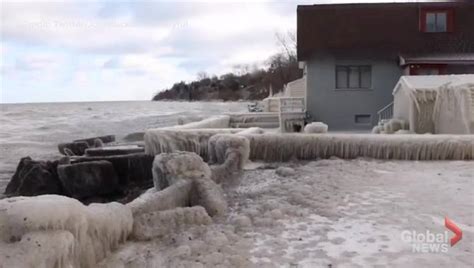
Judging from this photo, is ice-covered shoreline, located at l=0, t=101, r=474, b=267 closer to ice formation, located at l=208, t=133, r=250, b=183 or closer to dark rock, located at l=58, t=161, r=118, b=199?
ice formation, located at l=208, t=133, r=250, b=183

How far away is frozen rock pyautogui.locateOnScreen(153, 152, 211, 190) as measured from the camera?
605cm

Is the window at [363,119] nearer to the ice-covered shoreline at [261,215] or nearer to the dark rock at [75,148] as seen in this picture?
the dark rock at [75,148]

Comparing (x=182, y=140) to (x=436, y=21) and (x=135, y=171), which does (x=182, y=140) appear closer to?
(x=135, y=171)

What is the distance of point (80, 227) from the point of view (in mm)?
3732

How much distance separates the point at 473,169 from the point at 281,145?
10.9 feet

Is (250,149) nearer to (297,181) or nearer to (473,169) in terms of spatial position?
(297,181)

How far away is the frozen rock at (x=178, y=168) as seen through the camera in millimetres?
6055

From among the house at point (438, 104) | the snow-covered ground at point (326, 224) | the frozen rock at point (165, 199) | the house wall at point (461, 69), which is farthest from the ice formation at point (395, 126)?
the frozen rock at point (165, 199)

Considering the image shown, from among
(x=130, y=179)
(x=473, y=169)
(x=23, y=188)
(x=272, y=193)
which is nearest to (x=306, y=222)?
(x=272, y=193)

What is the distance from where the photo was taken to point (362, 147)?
8.91 metres

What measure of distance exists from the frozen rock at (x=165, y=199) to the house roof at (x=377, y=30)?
15438mm

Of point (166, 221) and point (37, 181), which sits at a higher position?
point (166, 221)

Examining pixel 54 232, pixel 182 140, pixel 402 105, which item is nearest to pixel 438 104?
pixel 402 105

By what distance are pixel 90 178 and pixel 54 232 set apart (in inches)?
303
